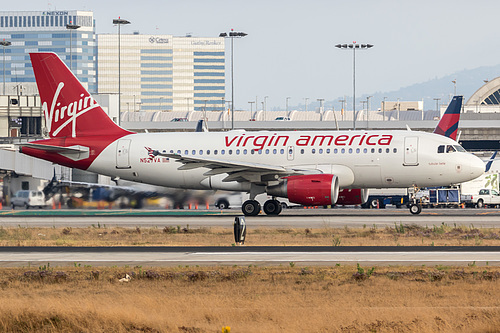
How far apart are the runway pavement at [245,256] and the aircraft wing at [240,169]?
15952 millimetres

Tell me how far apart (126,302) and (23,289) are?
4.36 metres

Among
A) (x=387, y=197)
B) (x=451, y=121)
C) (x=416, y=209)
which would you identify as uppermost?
(x=451, y=121)

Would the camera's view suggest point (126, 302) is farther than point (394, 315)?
Yes

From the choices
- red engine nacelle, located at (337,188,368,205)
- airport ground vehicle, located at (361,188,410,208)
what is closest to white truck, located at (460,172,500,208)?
airport ground vehicle, located at (361,188,410,208)

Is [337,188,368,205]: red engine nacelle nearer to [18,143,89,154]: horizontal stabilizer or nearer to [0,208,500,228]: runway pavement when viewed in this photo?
[0,208,500,228]: runway pavement

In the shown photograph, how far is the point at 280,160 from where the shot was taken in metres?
48.5

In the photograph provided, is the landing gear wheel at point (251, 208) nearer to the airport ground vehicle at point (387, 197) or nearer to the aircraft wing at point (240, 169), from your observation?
the aircraft wing at point (240, 169)

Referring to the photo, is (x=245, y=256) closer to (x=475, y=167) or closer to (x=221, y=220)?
(x=221, y=220)

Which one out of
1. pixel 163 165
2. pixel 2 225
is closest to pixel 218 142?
pixel 163 165

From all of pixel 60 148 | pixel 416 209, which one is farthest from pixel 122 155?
pixel 416 209

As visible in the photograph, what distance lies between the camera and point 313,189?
45.8 m

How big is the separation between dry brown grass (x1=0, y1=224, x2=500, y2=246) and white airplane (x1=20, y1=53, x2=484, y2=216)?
287 inches

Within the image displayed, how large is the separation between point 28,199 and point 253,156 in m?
19.5

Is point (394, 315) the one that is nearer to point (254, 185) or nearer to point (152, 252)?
point (152, 252)
